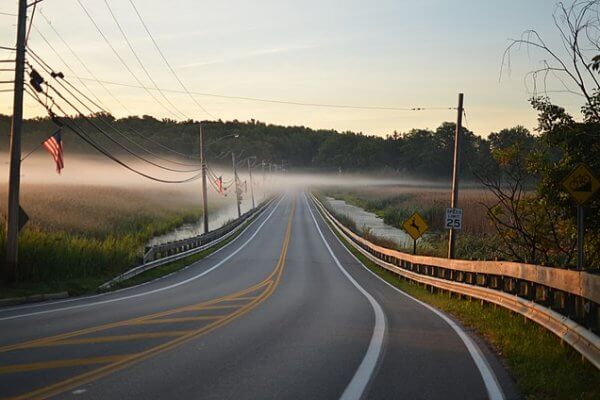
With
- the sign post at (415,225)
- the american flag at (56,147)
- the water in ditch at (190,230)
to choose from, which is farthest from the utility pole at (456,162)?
the water in ditch at (190,230)

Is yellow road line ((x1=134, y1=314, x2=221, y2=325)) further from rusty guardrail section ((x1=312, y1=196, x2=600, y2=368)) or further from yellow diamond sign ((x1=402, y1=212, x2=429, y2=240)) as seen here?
yellow diamond sign ((x1=402, y1=212, x2=429, y2=240))

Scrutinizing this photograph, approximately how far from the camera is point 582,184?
39.2 feet

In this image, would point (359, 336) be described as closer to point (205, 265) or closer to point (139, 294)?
point (139, 294)

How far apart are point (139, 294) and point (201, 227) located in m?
48.5

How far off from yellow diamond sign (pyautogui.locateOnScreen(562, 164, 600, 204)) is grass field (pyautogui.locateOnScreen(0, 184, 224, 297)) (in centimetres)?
1474

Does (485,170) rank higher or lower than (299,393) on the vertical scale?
higher

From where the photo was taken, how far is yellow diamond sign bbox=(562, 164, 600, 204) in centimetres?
1190

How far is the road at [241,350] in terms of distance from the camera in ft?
24.9

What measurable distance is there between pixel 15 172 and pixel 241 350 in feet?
43.3

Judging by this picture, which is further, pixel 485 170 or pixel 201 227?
pixel 201 227

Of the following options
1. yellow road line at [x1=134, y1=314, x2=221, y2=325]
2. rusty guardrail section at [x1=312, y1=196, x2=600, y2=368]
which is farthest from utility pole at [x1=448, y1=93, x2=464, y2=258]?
yellow road line at [x1=134, y1=314, x2=221, y2=325]

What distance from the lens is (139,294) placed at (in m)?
21.0

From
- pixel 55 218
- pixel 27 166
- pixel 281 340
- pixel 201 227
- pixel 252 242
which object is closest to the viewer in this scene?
pixel 281 340

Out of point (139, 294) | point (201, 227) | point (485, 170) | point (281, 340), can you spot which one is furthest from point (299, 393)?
point (201, 227)
